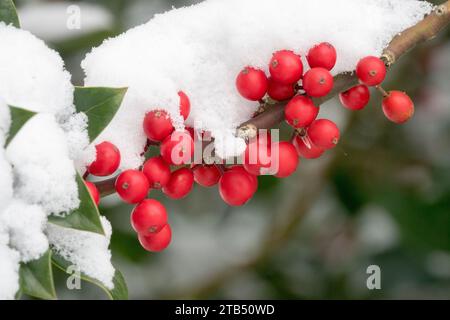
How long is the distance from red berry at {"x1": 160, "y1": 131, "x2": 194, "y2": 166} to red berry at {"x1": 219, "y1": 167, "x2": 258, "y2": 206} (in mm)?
92

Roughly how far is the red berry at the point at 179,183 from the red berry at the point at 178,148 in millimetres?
51

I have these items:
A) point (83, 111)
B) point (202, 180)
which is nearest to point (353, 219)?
point (202, 180)

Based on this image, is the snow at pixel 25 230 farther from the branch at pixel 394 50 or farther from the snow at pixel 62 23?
the snow at pixel 62 23

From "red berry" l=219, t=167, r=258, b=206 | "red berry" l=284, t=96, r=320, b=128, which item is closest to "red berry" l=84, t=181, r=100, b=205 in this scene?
"red berry" l=219, t=167, r=258, b=206

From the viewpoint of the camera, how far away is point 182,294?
8.62 feet

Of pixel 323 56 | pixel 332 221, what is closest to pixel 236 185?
pixel 323 56

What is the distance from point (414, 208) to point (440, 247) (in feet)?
0.58

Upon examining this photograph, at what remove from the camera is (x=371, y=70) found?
110 centimetres

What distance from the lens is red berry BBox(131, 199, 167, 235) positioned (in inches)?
43.2

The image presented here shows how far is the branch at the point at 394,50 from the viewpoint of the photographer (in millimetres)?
1124

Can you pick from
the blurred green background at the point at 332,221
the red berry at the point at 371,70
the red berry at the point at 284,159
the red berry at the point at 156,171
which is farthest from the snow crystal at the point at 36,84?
the blurred green background at the point at 332,221

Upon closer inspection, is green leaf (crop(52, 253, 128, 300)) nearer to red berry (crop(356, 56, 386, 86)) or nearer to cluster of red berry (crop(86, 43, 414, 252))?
cluster of red berry (crop(86, 43, 414, 252))

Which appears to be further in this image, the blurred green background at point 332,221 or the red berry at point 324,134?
the blurred green background at point 332,221

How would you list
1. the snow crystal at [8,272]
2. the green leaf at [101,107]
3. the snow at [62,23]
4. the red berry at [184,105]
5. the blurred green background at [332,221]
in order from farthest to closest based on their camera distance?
the blurred green background at [332,221] → the snow at [62,23] → the red berry at [184,105] → the green leaf at [101,107] → the snow crystal at [8,272]
